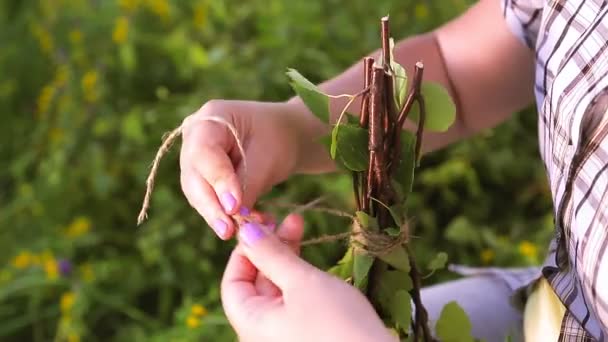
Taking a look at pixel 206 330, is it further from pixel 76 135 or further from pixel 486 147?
pixel 486 147

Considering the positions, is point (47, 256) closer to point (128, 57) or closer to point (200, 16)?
point (128, 57)

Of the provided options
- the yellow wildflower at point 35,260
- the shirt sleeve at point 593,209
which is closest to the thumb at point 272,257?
the shirt sleeve at point 593,209

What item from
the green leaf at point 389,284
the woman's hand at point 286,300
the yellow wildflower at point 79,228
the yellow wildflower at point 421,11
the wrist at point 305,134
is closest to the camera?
the woman's hand at point 286,300

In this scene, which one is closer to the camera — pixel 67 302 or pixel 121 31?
pixel 67 302

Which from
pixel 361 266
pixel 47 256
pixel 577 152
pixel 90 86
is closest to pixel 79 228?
pixel 47 256

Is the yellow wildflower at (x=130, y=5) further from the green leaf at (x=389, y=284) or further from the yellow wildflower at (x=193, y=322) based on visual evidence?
the green leaf at (x=389, y=284)

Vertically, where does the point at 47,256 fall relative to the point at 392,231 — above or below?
below

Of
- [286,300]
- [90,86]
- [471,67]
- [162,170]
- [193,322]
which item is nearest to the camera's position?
[286,300]

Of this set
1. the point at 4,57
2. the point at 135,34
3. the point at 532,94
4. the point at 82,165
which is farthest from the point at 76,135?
the point at 532,94
